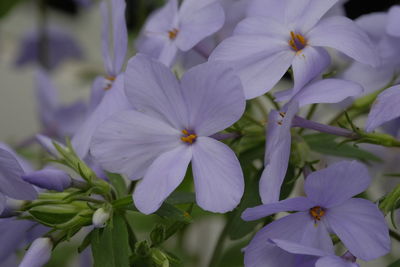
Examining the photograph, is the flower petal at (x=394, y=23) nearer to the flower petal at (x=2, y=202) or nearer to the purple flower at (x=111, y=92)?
the purple flower at (x=111, y=92)

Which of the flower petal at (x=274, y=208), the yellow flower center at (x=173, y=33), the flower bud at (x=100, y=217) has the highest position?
the yellow flower center at (x=173, y=33)

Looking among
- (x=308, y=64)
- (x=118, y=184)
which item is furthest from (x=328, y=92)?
(x=118, y=184)

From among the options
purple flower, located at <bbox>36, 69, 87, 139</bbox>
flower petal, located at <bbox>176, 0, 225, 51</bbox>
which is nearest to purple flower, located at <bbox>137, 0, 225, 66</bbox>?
flower petal, located at <bbox>176, 0, 225, 51</bbox>

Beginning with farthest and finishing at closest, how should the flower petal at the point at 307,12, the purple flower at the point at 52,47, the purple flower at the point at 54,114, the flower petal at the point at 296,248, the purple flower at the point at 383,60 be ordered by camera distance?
the purple flower at the point at 52,47 < the purple flower at the point at 54,114 < the purple flower at the point at 383,60 < the flower petal at the point at 307,12 < the flower petal at the point at 296,248

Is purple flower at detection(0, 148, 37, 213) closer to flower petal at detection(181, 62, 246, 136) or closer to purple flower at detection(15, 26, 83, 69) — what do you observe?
flower petal at detection(181, 62, 246, 136)

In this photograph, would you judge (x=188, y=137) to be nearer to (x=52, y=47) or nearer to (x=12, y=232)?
(x=12, y=232)

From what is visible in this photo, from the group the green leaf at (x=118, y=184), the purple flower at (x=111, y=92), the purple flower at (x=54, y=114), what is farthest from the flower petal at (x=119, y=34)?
the purple flower at (x=54, y=114)

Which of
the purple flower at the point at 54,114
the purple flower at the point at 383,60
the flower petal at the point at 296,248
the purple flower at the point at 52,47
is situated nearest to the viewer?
the flower petal at the point at 296,248

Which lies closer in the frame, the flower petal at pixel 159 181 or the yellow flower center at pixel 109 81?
the flower petal at pixel 159 181

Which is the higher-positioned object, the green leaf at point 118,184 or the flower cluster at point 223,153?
the flower cluster at point 223,153
